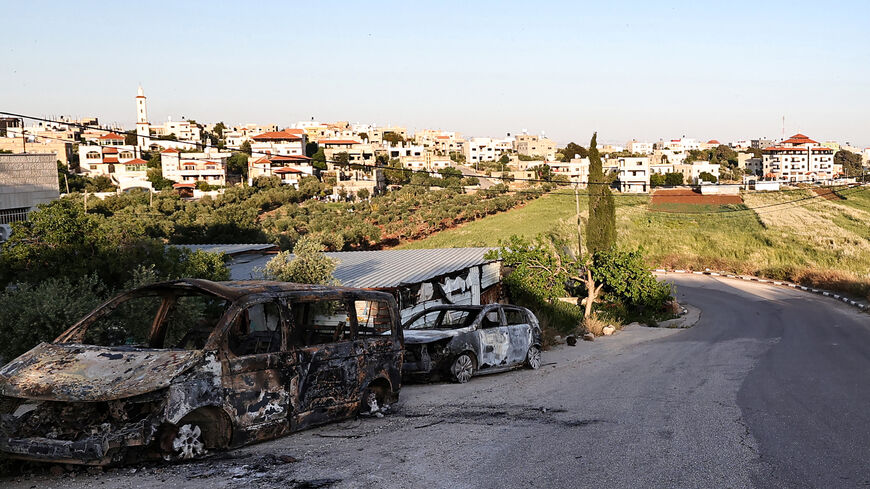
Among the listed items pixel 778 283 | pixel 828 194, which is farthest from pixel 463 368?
pixel 828 194

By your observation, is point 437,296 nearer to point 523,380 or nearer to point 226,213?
point 523,380

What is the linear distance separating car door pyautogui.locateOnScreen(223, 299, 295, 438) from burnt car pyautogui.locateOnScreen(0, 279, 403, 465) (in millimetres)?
12

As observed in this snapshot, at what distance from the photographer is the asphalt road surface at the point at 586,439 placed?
6418mm

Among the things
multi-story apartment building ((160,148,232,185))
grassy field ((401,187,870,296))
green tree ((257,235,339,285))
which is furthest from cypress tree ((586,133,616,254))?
multi-story apartment building ((160,148,232,185))

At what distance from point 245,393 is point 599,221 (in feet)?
119

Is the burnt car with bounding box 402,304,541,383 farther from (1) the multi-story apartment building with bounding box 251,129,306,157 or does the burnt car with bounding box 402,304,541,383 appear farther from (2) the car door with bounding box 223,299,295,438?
(1) the multi-story apartment building with bounding box 251,129,306,157

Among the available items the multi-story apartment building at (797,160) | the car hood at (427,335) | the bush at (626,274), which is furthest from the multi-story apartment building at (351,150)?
the car hood at (427,335)

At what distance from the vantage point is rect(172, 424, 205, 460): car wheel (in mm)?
6715

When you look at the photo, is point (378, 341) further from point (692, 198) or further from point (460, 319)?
point (692, 198)

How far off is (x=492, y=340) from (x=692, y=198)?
9307 cm

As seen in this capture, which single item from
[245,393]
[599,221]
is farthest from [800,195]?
[245,393]

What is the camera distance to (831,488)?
21.1 feet

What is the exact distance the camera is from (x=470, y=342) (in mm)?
12961

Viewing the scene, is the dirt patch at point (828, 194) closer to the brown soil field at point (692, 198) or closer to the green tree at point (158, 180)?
the brown soil field at point (692, 198)
